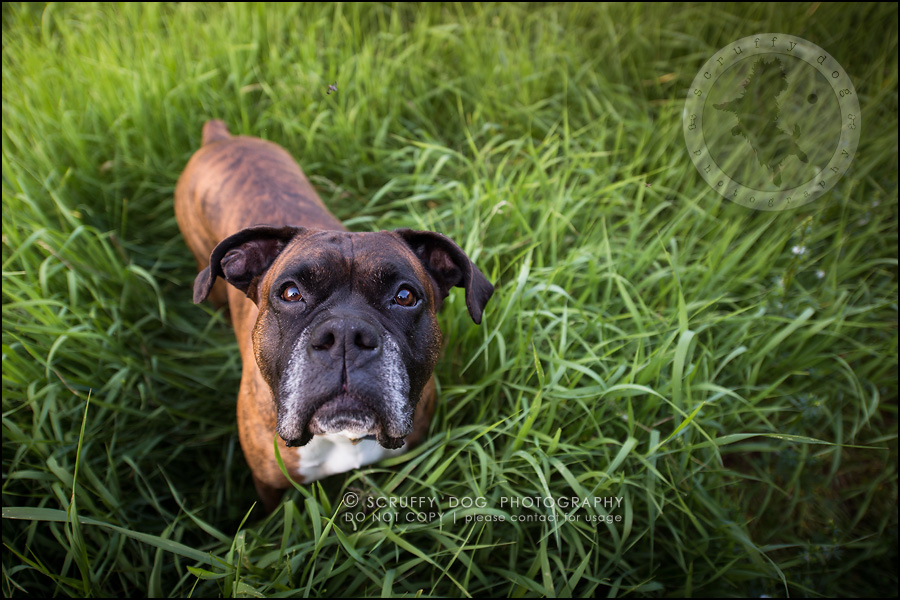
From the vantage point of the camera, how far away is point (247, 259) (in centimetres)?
229

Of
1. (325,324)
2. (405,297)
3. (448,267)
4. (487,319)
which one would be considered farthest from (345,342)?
(487,319)

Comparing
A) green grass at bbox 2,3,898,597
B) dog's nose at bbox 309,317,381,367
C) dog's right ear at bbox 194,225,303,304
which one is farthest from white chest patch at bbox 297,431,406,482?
dog's right ear at bbox 194,225,303,304

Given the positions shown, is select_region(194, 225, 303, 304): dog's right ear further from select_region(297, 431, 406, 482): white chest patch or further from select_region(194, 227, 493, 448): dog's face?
select_region(297, 431, 406, 482): white chest patch

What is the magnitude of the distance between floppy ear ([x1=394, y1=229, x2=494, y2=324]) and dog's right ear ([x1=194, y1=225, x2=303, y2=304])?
0.51m

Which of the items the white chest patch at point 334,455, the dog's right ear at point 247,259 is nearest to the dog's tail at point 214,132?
the dog's right ear at point 247,259

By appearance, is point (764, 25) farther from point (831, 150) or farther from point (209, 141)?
point (209, 141)

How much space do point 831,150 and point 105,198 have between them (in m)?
5.11

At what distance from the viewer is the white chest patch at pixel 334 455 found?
225 centimetres

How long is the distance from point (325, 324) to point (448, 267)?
0.78m

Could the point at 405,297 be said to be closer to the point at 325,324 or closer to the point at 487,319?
the point at 325,324

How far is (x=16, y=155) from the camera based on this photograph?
357 centimetres

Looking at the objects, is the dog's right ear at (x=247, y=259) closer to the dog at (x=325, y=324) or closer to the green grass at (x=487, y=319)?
the dog at (x=325, y=324)

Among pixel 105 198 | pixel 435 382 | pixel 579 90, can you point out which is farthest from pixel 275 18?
pixel 435 382

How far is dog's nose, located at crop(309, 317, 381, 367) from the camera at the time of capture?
1.74 metres
